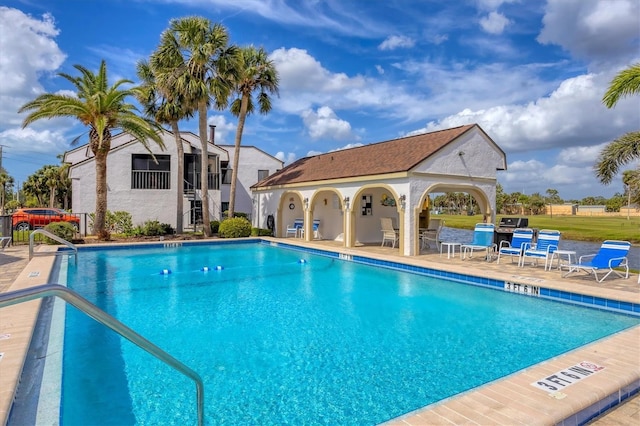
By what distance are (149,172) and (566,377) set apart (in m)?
27.3

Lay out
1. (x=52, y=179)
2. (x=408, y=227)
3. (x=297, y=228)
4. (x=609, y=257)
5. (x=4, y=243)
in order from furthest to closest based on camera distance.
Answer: (x=52, y=179)
(x=297, y=228)
(x=4, y=243)
(x=408, y=227)
(x=609, y=257)

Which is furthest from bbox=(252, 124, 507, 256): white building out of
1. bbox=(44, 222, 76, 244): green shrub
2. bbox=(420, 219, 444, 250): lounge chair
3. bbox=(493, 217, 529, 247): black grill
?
bbox=(44, 222, 76, 244): green shrub

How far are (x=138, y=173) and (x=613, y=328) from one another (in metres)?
27.2

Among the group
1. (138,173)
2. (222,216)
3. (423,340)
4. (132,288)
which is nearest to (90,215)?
(138,173)

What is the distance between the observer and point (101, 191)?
1964cm

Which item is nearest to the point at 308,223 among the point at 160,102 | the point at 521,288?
the point at 160,102

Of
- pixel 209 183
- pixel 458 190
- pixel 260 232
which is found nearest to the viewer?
pixel 458 190

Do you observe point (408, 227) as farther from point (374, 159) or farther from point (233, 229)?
point (233, 229)

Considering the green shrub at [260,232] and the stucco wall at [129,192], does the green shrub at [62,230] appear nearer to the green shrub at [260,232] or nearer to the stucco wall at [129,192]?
the stucco wall at [129,192]

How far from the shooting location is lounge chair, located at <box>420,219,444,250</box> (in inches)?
688

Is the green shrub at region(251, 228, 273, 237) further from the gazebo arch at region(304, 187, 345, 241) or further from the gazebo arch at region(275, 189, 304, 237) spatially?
the gazebo arch at region(304, 187, 345, 241)

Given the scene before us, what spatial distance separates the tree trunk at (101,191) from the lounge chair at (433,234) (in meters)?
16.5

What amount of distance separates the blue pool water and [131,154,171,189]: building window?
15.7 meters

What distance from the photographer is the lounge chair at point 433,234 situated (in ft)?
57.4
